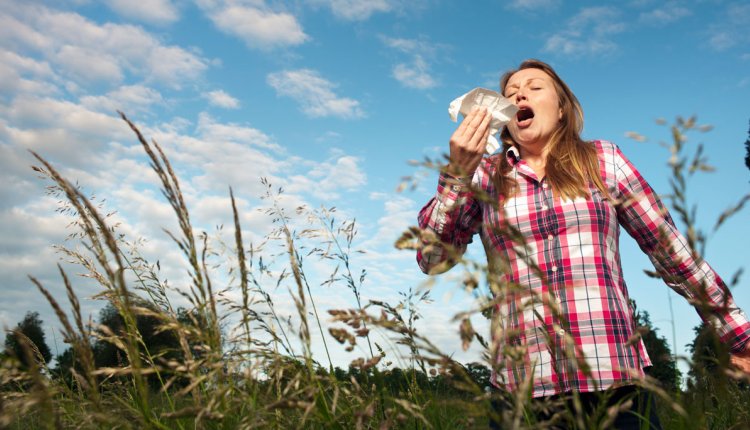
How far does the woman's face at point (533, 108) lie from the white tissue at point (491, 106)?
94 mm

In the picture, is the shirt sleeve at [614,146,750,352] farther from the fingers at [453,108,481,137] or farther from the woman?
the fingers at [453,108,481,137]

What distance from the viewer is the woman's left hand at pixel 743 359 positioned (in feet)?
9.80

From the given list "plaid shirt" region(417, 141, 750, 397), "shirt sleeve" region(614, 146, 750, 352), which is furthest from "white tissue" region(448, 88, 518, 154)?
"shirt sleeve" region(614, 146, 750, 352)

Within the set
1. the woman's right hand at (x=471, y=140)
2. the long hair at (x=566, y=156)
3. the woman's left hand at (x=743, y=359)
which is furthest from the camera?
the long hair at (x=566, y=156)

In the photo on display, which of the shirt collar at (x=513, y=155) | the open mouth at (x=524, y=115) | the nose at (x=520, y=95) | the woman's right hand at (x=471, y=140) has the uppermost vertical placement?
the nose at (x=520, y=95)

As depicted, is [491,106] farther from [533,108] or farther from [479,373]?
[479,373]

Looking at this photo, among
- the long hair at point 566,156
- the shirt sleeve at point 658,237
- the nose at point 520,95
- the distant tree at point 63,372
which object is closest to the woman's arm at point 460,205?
the long hair at point 566,156

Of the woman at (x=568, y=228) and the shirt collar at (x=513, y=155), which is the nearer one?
the woman at (x=568, y=228)

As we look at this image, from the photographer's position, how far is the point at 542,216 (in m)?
3.29

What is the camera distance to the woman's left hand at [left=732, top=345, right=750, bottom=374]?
2.99 meters

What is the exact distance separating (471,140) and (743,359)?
1.77m

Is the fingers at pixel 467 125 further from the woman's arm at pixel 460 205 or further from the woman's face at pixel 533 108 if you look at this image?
the woman's face at pixel 533 108

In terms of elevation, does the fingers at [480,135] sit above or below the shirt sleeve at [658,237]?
above

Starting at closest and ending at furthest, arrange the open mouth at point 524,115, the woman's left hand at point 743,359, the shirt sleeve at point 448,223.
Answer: the woman's left hand at point 743,359 → the shirt sleeve at point 448,223 → the open mouth at point 524,115
